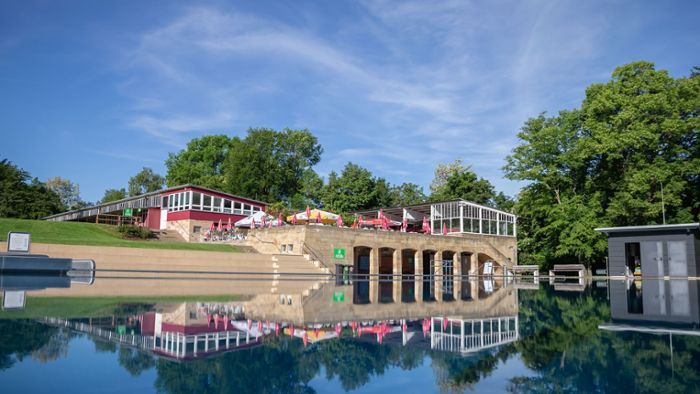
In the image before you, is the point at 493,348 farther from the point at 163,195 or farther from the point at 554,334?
the point at 163,195

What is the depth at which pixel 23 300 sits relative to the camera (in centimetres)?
930

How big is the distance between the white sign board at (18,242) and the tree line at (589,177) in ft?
73.8

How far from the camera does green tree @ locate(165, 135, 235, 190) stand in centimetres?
6088

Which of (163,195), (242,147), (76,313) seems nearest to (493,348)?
(76,313)

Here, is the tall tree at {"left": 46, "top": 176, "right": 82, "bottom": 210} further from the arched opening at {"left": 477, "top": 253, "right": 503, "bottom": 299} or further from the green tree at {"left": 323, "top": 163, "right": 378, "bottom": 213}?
the arched opening at {"left": 477, "top": 253, "right": 503, "bottom": 299}

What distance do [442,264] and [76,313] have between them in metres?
30.4

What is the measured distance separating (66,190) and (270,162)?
37.8 m

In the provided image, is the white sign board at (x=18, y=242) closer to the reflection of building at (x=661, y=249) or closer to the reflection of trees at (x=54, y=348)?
the reflection of trees at (x=54, y=348)

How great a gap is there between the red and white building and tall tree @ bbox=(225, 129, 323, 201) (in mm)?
12773

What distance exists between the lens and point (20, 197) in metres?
46.6

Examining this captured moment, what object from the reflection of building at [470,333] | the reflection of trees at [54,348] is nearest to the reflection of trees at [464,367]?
the reflection of building at [470,333]

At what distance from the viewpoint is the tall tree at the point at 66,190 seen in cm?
7438


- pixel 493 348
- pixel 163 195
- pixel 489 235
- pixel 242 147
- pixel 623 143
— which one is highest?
pixel 242 147

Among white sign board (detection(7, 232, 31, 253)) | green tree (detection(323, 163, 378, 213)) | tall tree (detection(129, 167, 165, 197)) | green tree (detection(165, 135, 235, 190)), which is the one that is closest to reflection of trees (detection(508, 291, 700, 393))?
white sign board (detection(7, 232, 31, 253))
